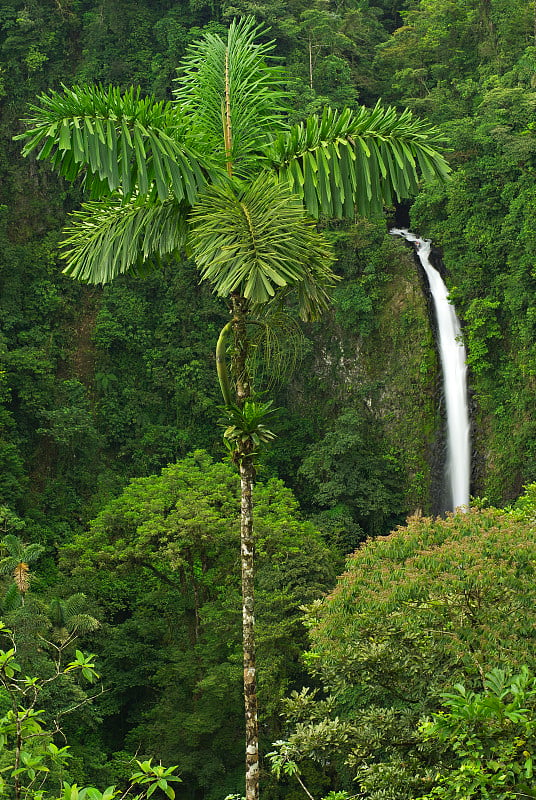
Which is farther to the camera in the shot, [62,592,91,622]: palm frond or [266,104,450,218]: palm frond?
[62,592,91,622]: palm frond

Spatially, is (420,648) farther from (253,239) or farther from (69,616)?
(69,616)

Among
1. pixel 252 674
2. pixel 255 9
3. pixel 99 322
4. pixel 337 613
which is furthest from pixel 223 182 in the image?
pixel 255 9

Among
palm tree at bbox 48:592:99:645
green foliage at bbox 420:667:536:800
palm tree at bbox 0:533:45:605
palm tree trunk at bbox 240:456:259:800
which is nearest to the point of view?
green foliage at bbox 420:667:536:800

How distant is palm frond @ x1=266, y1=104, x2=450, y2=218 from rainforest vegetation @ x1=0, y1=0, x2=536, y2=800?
357 centimetres

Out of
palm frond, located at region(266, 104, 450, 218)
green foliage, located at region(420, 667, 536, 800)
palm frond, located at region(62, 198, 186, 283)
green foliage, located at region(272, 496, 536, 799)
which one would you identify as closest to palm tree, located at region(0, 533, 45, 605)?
green foliage, located at region(272, 496, 536, 799)

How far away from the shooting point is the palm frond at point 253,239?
4656mm

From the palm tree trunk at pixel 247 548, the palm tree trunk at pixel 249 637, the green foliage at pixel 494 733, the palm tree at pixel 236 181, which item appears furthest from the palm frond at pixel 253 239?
the green foliage at pixel 494 733

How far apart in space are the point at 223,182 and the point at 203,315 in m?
16.2

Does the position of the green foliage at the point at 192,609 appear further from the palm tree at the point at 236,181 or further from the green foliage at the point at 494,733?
the green foliage at the point at 494,733

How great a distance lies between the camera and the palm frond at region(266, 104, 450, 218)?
5.21 m

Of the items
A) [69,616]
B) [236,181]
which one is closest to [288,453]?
[69,616]

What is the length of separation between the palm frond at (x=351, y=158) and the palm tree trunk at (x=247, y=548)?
93cm

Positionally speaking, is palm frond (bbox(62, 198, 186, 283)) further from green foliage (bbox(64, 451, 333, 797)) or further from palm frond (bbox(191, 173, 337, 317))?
green foliage (bbox(64, 451, 333, 797))

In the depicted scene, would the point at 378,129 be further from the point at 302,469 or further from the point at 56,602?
the point at 302,469
